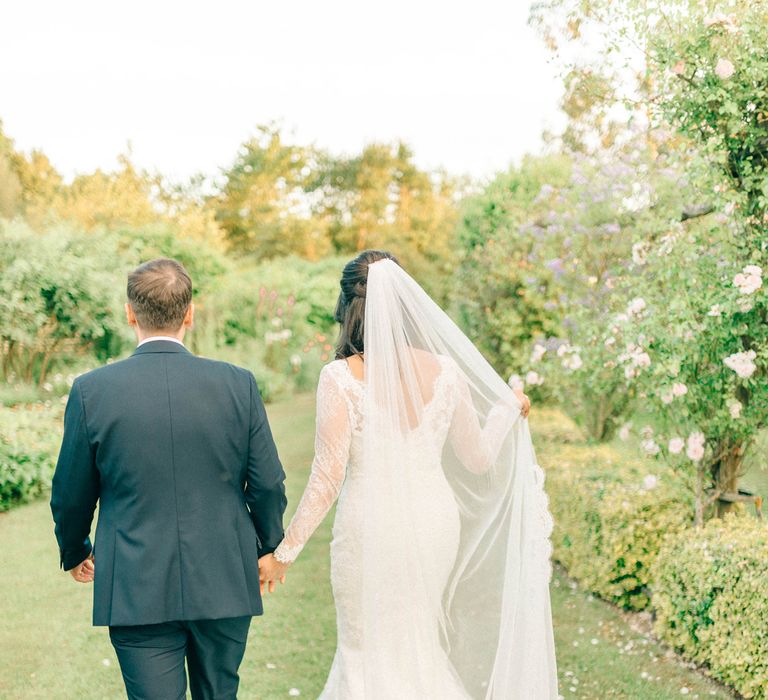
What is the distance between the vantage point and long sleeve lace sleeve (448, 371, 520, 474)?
10.8 feet

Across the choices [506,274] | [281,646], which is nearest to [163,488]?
[281,646]

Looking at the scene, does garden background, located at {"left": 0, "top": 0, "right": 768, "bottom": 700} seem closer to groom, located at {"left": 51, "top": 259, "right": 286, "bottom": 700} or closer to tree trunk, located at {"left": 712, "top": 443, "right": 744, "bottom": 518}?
tree trunk, located at {"left": 712, "top": 443, "right": 744, "bottom": 518}

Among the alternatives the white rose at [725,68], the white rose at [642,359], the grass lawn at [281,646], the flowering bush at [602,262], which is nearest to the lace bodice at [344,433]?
the grass lawn at [281,646]

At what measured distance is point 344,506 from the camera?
3.19 m

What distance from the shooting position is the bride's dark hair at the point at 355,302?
3236mm

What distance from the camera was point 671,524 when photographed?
531 cm

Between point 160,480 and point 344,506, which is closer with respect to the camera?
point 160,480

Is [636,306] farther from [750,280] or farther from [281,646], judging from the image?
[281,646]

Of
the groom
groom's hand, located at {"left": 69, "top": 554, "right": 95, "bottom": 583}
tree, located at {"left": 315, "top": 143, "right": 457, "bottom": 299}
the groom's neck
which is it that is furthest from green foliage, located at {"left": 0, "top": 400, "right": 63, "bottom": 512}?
tree, located at {"left": 315, "top": 143, "right": 457, "bottom": 299}

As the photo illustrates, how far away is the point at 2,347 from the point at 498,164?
776 centimetres

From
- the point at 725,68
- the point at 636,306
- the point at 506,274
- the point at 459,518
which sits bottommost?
the point at 459,518

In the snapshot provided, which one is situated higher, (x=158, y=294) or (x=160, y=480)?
(x=158, y=294)

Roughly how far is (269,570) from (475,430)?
99cm

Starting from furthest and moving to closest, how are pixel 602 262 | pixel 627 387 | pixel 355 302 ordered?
pixel 602 262
pixel 627 387
pixel 355 302
